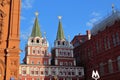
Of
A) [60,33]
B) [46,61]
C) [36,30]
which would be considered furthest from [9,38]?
[60,33]

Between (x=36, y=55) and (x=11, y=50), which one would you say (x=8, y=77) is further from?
(x=36, y=55)

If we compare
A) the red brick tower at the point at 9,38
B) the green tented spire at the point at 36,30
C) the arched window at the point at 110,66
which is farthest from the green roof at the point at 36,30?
the red brick tower at the point at 9,38

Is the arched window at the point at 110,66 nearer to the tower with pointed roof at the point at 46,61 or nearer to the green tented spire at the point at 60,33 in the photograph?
the tower with pointed roof at the point at 46,61

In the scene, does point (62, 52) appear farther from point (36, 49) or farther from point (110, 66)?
point (110, 66)

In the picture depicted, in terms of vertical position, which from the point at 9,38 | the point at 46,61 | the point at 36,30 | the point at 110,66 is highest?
the point at 36,30

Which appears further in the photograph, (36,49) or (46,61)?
(36,49)

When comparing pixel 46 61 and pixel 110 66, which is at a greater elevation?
pixel 46 61

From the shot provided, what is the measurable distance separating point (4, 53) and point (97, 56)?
99.5 ft

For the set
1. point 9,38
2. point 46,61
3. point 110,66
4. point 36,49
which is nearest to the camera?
point 9,38

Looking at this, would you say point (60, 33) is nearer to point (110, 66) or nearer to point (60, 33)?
point (60, 33)

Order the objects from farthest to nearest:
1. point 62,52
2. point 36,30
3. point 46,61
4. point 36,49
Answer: point 36,30
point 62,52
point 36,49
point 46,61

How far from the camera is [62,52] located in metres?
66.5

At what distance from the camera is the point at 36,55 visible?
6362 cm

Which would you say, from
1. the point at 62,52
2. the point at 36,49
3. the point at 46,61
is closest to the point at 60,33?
the point at 62,52
